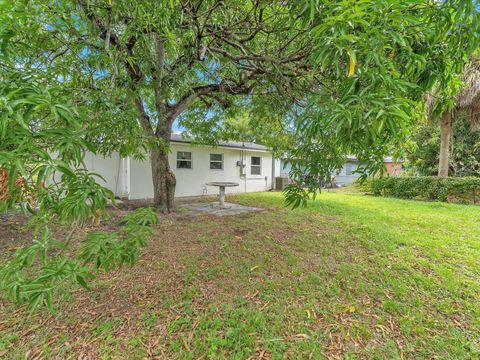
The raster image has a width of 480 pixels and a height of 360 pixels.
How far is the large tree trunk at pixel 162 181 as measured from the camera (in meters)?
6.73

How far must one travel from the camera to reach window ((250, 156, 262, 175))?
46.5ft

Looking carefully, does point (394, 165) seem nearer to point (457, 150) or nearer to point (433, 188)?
point (433, 188)

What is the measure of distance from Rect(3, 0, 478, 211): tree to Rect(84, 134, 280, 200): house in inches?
191

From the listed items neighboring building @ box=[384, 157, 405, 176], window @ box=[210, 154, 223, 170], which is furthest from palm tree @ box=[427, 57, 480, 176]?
window @ box=[210, 154, 223, 170]

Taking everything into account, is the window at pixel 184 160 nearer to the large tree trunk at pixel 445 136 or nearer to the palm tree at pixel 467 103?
the palm tree at pixel 467 103

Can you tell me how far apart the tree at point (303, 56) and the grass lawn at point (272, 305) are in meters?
1.70

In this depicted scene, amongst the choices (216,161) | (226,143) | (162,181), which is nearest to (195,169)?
(216,161)

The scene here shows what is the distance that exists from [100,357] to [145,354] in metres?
0.38

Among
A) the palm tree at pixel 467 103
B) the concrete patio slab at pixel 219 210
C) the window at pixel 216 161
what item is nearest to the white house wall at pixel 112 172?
the concrete patio slab at pixel 219 210

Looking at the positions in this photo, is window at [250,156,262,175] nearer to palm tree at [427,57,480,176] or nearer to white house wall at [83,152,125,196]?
white house wall at [83,152,125,196]

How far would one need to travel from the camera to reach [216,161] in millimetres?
12430

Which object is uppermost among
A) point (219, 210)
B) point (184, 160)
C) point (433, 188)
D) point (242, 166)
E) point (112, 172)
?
point (184, 160)

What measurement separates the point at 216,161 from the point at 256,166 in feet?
9.63

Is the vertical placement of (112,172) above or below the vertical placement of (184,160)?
below
